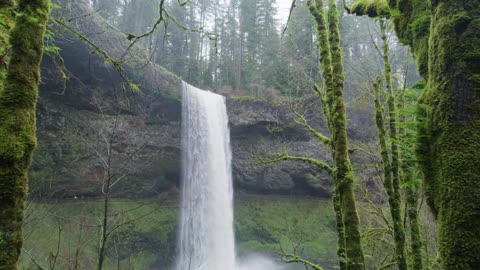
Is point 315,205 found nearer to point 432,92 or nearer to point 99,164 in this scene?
point 99,164

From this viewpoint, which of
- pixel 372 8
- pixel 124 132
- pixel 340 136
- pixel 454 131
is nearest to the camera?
pixel 454 131

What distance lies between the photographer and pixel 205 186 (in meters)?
18.6

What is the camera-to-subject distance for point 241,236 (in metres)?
20.3

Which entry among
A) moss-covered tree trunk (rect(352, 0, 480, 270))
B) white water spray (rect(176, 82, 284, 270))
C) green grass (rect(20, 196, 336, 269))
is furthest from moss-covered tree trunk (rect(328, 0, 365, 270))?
white water spray (rect(176, 82, 284, 270))

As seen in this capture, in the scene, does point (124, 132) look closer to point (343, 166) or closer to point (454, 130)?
point (343, 166)

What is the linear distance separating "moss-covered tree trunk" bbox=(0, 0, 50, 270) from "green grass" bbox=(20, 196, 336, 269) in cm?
1085

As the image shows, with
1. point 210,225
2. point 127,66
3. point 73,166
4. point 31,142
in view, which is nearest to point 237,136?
point 210,225

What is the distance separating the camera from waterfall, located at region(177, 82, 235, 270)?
1762 cm

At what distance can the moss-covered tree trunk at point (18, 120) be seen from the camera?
1.74 m

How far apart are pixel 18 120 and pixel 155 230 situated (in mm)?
17039

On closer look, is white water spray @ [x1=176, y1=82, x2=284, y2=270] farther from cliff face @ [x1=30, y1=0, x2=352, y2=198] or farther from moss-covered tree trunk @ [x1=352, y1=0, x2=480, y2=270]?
moss-covered tree trunk @ [x1=352, y1=0, x2=480, y2=270]

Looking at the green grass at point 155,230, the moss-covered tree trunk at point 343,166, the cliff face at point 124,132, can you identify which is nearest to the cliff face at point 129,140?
the cliff face at point 124,132

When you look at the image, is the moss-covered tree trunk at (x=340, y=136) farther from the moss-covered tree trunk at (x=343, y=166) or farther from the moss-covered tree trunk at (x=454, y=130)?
the moss-covered tree trunk at (x=454, y=130)

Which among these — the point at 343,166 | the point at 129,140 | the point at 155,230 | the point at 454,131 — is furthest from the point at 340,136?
the point at 129,140
